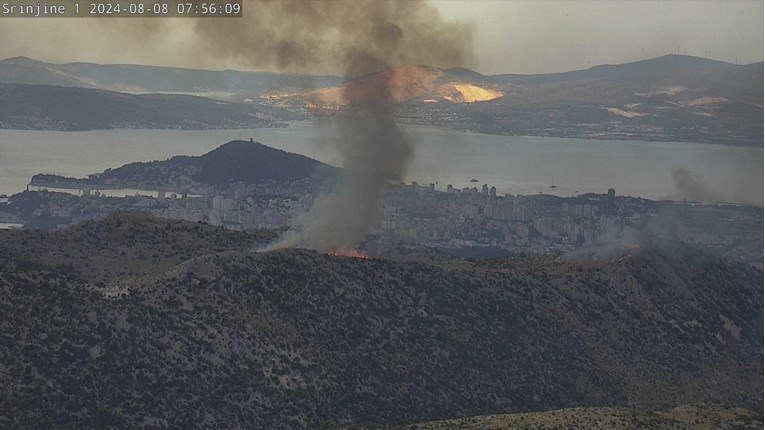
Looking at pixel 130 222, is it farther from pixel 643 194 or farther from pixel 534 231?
pixel 643 194

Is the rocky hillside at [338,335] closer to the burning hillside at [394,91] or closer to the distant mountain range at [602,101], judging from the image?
the burning hillside at [394,91]

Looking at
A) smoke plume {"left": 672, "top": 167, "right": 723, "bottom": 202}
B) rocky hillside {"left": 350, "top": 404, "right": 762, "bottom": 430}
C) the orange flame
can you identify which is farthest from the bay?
rocky hillside {"left": 350, "top": 404, "right": 762, "bottom": 430}

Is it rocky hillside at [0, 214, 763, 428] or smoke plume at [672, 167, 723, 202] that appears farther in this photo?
smoke plume at [672, 167, 723, 202]

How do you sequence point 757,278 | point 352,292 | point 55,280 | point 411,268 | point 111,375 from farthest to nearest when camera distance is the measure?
point 757,278 < point 411,268 < point 352,292 < point 55,280 < point 111,375

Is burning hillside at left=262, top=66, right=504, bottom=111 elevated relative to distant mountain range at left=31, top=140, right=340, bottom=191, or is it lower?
elevated

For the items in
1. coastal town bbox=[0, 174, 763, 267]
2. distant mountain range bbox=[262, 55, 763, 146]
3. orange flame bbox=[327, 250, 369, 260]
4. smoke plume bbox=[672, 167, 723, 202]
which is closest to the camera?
orange flame bbox=[327, 250, 369, 260]

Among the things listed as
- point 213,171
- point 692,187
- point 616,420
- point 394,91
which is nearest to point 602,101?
point 213,171

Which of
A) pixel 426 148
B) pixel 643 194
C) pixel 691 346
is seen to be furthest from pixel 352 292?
pixel 426 148

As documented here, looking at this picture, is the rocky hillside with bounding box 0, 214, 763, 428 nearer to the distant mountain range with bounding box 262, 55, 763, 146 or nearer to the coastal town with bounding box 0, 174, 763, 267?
the distant mountain range with bounding box 262, 55, 763, 146
